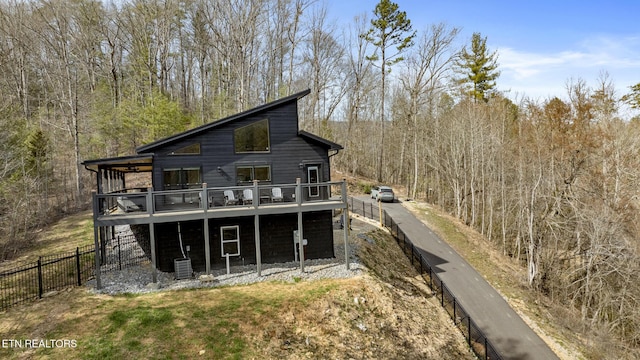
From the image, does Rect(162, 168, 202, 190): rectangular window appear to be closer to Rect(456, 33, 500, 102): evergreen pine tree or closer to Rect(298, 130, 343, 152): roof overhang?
Rect(298, 130, 343, 152): roof overhang

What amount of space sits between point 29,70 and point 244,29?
77.4 feet

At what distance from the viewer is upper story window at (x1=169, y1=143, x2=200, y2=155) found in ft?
46.0

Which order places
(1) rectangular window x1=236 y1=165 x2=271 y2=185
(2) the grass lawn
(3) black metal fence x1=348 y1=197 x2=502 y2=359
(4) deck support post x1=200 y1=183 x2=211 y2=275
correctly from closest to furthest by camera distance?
(3) black metal fence x1=348 y1=197 x2=502 y2=359 < (4) deck support post x1=200 y1=183 x2=211 y2=275 < (1) rectangular window x1=236 y1=165 x2=271 y2=185 < (2) the grass lawn

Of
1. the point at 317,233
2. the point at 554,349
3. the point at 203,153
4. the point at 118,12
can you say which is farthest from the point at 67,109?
the point at 554,349

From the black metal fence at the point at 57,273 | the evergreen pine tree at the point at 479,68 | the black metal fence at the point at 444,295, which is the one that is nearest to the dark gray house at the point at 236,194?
the black metal fence at the point at 57,273

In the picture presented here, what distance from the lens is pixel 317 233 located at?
15.8m

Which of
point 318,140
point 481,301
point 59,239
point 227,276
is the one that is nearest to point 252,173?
point 318,140

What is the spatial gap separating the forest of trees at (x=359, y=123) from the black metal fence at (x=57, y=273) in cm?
492

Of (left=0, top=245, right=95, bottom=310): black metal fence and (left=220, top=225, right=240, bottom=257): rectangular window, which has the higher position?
(left=220, top=225, right=240, bottom=257): rectangular window

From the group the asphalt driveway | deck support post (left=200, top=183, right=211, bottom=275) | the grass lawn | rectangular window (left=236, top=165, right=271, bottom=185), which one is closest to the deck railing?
deck support post (left=200, top=183, right=211, bottom=275)

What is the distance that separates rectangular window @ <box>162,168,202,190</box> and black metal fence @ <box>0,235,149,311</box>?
371cm

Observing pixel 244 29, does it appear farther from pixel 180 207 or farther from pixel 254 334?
pixel 254 334

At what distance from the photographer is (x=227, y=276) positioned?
1345cm

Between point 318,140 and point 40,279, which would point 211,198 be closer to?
point 318,140
